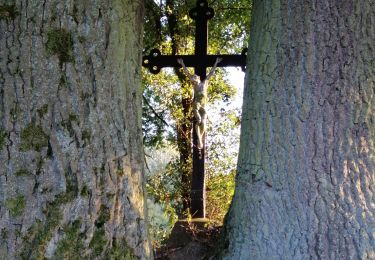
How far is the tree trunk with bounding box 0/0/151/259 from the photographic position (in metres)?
1.99

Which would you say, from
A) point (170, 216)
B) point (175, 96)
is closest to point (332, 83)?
point (170, 216)

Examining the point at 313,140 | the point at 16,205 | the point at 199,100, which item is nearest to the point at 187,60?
the point at 199,100

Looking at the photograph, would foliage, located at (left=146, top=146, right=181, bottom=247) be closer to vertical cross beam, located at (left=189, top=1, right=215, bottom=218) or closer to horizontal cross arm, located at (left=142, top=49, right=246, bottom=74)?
vertical cross beam, located at (left=189, top=1, right=215, bottom=218)

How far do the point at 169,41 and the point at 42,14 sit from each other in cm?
464

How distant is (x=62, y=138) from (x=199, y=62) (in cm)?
288

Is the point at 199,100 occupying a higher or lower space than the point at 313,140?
higher

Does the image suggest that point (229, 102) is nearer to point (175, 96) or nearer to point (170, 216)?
point (175, 96)

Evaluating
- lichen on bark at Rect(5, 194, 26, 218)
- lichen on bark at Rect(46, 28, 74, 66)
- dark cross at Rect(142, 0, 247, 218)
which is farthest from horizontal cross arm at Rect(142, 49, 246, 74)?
lichen on bark at Rect(5, 194, 26, 218)

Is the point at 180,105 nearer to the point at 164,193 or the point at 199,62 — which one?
the point at 164,193

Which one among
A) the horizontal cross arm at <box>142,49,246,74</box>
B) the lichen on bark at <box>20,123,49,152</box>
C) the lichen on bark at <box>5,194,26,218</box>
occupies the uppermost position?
the horizontal cross arm at <box>142,49,246,74</box>

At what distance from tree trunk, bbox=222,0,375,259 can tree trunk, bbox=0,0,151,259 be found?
699mm

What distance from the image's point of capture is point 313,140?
239 centimetres

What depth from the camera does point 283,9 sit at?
2.53m

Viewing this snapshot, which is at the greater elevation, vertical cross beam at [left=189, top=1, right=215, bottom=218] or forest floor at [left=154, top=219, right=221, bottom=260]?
vertical cross beam at [left=189, top=1, right=215, bottom=218]
